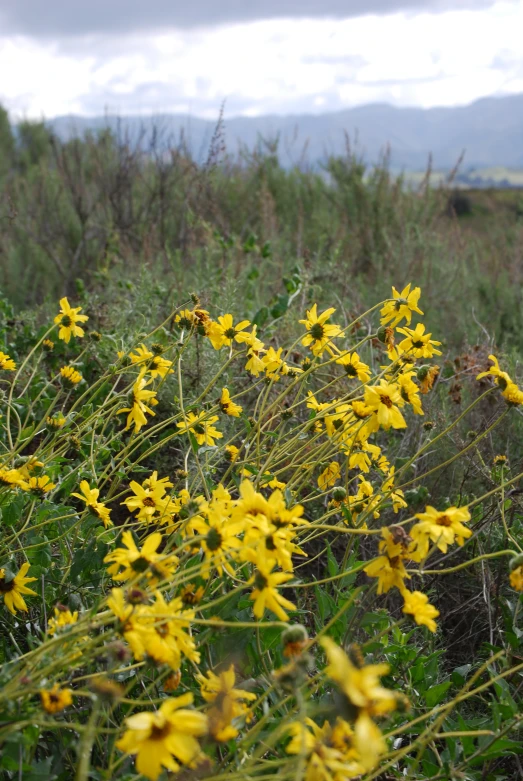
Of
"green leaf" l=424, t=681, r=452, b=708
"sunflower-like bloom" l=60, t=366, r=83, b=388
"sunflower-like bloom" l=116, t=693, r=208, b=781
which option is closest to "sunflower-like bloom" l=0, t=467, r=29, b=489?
"sunflower-like bloom" l=60, t=366, r=83, b=388

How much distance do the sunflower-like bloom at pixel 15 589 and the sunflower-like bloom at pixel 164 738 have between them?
0.65 metres

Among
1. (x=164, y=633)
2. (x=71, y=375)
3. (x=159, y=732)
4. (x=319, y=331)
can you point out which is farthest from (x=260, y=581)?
(x=71, y=375)

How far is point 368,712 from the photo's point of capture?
863 mm

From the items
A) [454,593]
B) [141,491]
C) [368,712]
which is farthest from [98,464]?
[368,712]

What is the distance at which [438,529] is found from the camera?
1.29 meters

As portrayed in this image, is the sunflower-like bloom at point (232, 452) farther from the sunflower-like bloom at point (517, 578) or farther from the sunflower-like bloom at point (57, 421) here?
the sunflower-like bloom at point (517, 578)

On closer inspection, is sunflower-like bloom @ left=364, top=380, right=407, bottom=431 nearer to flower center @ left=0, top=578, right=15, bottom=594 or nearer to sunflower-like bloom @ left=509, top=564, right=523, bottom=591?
sunflower-like bloom @ left=509, top=564, right=523, bottom=591

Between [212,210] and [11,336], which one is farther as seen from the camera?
[212,210]

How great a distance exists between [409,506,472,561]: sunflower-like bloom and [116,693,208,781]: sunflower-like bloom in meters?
0.53

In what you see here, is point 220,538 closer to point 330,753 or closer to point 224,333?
point 330,753

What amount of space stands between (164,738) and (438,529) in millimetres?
595

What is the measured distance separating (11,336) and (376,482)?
189cm

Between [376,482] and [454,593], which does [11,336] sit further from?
[454,593]

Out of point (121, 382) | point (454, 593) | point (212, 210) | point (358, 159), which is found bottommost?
point (454, 593)
